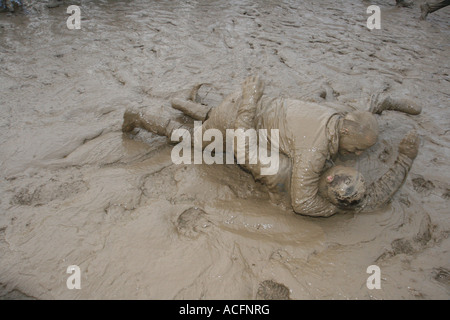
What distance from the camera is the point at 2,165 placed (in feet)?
9.63

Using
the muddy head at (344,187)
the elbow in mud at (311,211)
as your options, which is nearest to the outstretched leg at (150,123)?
the elbow in mud at (311,211)

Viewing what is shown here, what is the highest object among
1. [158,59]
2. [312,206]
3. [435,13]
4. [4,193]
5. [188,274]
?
[435,13]

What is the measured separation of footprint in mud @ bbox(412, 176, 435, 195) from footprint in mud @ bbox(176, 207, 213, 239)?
2.15 metres

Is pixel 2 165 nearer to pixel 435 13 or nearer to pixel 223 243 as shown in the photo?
pixel 223 243

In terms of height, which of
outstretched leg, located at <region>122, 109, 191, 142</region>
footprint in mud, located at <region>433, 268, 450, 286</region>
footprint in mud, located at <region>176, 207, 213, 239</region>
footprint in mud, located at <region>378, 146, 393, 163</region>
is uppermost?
outstretched leg, located at <region>122, 109, 191, 142</region>

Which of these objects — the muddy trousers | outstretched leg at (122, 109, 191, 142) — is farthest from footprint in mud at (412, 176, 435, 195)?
the muddy trousers

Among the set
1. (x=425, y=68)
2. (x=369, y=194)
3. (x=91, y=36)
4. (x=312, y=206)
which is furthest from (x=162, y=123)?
(x=425, y=68)

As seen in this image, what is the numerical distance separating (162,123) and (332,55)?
3466 mm

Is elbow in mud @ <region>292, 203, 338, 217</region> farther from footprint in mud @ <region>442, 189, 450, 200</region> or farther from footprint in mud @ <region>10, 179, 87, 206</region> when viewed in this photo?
footprint in mud @ <region>10, 179, 87, 206</region>

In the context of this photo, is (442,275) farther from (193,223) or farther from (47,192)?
(47,192)

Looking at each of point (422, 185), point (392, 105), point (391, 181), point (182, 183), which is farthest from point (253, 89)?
point (422, 185)

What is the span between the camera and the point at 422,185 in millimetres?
3006

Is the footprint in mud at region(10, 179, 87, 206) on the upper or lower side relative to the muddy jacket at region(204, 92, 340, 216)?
lower

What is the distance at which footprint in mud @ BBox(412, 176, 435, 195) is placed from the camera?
296cm
